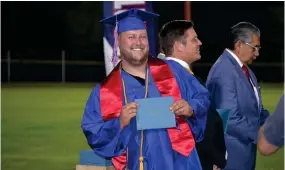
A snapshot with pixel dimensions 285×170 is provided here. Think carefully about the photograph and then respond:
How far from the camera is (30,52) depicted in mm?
37875

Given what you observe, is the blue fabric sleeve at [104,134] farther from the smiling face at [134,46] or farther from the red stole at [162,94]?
the smiling face at [134,46]

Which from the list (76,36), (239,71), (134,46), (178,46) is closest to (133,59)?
(134,46)

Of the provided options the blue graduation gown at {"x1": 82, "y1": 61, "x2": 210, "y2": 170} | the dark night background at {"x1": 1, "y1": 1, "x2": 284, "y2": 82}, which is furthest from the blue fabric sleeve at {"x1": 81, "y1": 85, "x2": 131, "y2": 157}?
the dark night background at {"x1": 1, "y1": 1, "x2": 284, "y2": 82}

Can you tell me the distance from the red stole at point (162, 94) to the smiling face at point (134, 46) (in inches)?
3.6

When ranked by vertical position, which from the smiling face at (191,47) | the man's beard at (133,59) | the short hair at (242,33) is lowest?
the man's beard at (133,59)

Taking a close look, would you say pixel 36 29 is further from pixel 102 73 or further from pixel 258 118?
pixel 258 118

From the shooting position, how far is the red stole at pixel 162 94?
128 inches

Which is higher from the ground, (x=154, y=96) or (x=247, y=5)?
(x=247, y=5)

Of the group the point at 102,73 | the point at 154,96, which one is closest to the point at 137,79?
the point at 154,96

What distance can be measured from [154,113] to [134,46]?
0.44 metres

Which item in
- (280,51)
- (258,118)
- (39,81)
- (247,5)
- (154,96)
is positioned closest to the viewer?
(154,96)

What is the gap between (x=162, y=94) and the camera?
130 inches

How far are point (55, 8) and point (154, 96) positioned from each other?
131 ft

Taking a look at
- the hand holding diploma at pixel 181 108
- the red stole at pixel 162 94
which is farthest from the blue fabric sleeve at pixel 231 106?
the hand holding diploma at pixel 181 108
